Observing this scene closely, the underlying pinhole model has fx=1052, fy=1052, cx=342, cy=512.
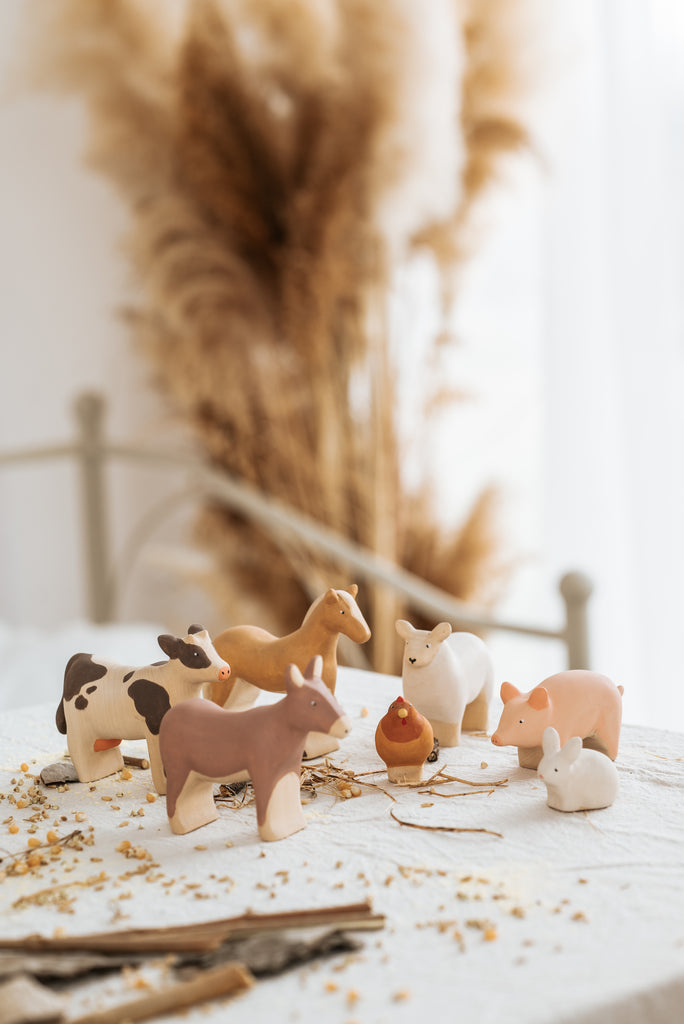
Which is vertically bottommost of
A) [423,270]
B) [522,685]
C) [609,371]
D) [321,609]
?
[522,685]

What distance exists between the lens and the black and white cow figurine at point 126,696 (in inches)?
26.1

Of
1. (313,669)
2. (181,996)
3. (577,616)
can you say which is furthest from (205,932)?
(577,616)

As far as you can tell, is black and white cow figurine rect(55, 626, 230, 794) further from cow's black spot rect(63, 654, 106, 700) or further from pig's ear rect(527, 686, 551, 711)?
pig's ear rect(527, 686, 551, 711)

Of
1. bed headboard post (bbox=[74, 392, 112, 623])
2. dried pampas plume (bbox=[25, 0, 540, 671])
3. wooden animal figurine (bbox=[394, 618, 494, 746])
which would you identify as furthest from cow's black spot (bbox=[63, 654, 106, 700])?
bed headboard post (bbox=[74, 392, 112, 623])

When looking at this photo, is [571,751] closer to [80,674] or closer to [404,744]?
[404,744]

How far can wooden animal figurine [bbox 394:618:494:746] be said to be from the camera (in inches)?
28.2

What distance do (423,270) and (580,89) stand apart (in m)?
0.46

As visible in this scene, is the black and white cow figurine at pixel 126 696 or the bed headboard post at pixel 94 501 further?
the bed headboard post at pixel 94 501

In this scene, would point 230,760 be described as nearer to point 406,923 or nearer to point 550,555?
point 406,923

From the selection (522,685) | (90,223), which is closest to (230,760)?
(522,685)

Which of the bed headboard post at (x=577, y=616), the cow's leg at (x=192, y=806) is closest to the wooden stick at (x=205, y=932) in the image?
the cow's leg at (x=192, y=806)

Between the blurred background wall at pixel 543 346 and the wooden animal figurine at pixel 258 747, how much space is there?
1262mm

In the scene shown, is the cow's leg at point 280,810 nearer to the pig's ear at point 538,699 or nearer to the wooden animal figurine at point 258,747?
the wooden animal figurine at point 258,747

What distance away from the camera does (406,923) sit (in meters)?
0.50
